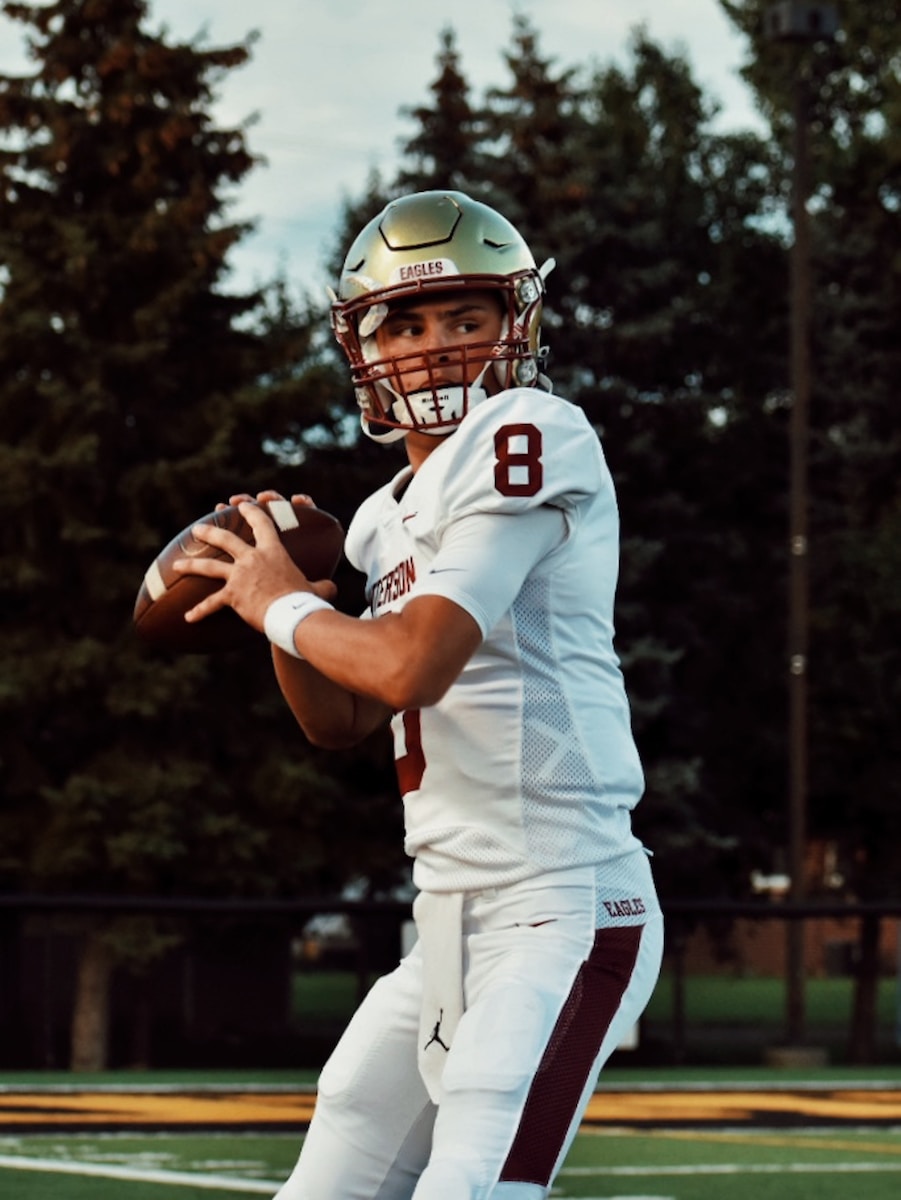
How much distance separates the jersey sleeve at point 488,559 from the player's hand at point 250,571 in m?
0.19

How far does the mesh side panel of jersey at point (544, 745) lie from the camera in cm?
322

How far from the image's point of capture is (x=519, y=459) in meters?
3.17

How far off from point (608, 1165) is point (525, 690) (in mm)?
5237

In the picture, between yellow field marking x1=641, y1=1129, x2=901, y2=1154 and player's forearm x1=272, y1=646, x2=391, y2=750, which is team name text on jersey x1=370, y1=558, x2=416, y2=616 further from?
yellow field marking x1=641, y1=1129, x2=901, y2=1154

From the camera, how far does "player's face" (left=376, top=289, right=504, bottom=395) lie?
11.3 feet

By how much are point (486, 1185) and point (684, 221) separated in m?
26.5

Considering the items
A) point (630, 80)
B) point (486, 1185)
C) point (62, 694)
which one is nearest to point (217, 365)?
point (62, 694)

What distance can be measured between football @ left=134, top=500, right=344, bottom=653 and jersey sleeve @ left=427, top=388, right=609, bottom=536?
263 mm

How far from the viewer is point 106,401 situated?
22.6 metres

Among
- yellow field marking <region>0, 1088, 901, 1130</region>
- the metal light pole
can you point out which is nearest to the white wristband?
yellow field marking <region>0, 1088, 901, 1130</region>

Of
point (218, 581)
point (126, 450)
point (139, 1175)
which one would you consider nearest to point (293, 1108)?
point (139, 1175)

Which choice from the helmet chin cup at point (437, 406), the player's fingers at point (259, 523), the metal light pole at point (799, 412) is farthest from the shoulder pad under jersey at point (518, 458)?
the metal light pole at point (799, 412)

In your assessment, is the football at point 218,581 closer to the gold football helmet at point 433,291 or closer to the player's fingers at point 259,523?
the player's fingers at point 259,523

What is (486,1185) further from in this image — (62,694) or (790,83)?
(790,83)
